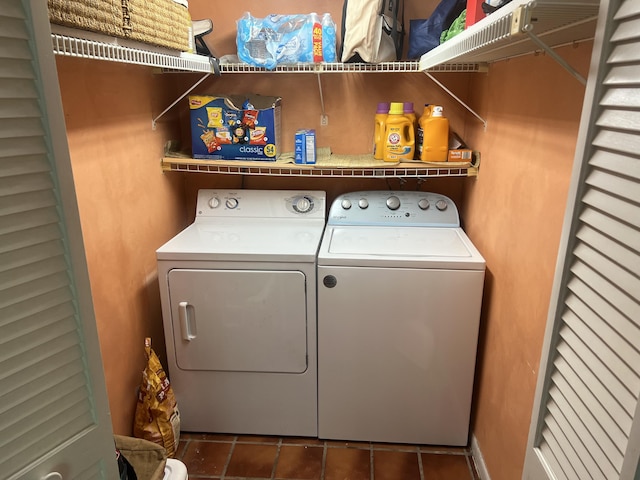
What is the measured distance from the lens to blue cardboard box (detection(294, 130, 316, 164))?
7.47ft

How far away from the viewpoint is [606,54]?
2.48ft

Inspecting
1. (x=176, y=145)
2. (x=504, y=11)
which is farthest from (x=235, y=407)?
(x=504, y=11)

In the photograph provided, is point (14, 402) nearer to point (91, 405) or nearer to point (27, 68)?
point (91, 405)

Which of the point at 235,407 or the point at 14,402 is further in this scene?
the point at 235,407

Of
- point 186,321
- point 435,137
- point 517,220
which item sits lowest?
point 186,321

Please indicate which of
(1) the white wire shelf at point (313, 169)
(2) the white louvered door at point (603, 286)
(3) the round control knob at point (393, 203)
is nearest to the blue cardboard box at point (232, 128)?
(1) the white wire shelf at point (313, 169)

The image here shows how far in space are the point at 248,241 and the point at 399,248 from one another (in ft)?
2.21

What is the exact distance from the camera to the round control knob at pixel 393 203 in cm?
242

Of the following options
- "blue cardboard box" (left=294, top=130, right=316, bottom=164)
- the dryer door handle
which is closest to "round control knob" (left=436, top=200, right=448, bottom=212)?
"blue cardboard box" (left=294, top=130, right=316, bottom=164)

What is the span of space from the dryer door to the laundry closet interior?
8.7 inches

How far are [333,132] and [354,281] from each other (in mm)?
921

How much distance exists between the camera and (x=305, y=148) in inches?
90.0

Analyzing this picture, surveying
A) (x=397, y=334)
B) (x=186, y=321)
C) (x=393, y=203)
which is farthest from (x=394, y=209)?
(x=186, y=321)

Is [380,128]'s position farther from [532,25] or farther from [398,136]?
[532,25]
